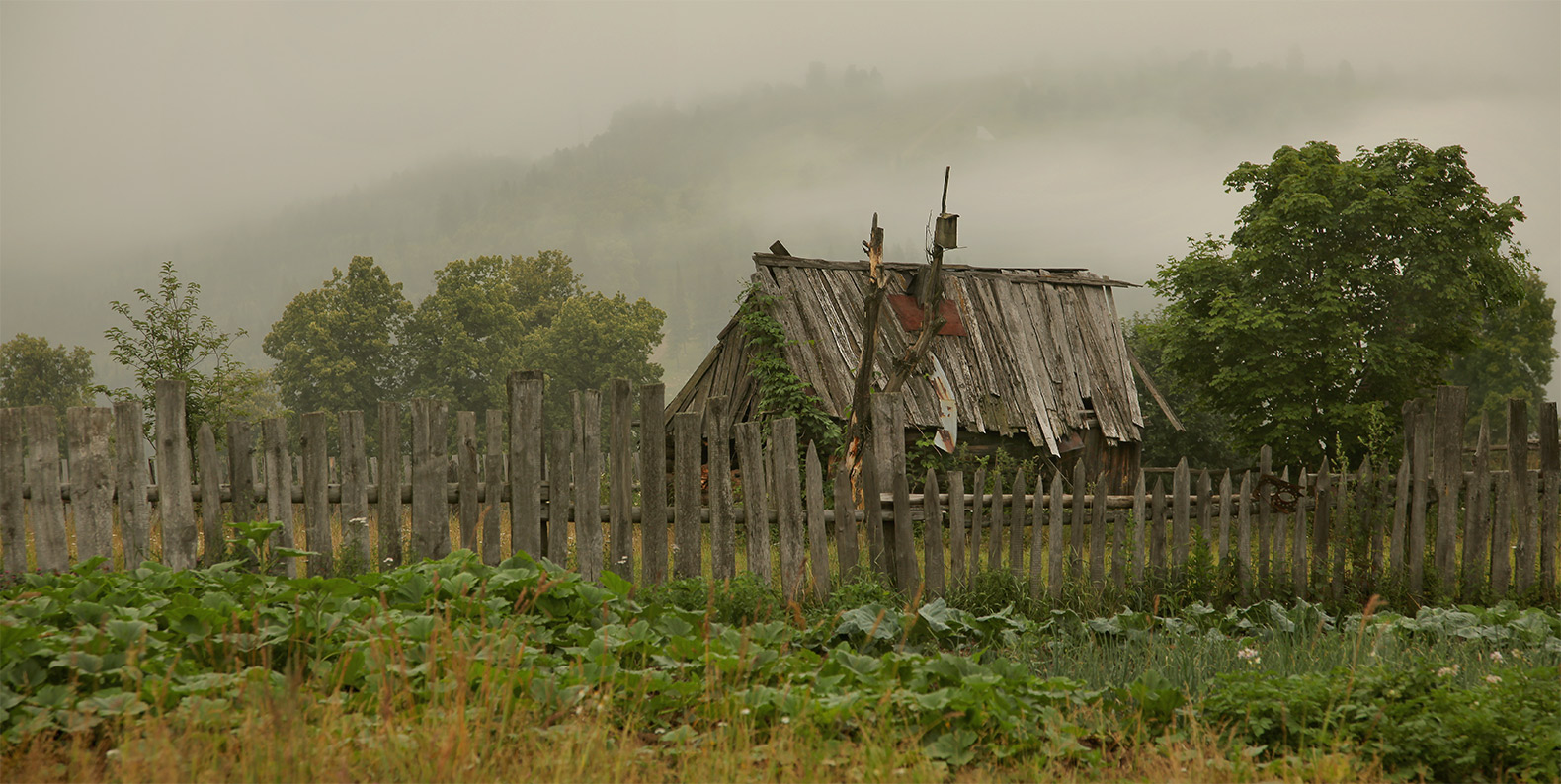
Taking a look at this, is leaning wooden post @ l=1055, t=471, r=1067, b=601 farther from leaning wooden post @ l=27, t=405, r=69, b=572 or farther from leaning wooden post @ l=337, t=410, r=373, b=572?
leaning wooden post @ l=27, t=405, r=69, b=572

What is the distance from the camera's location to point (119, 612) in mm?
3621

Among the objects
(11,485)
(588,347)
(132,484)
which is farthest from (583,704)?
(588,347)

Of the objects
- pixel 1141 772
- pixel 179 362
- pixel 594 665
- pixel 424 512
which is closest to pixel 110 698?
pixel 594 665

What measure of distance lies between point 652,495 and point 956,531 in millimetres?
2096

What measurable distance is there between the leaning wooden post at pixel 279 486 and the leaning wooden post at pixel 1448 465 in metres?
8.44

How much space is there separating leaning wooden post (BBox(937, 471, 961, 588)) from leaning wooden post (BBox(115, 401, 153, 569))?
4661 mm

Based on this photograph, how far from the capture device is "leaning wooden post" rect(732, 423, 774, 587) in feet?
20.2

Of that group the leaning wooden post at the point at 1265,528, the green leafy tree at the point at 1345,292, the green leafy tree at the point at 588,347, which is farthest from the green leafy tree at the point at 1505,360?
the green leafy tree at the point at 588,347

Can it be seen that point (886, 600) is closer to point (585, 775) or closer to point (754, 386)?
point (585, 775)

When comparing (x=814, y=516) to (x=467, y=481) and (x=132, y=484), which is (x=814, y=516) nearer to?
(x=467, y=481)

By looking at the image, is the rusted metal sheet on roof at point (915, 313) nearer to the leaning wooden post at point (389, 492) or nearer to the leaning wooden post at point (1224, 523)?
the leaning wooden post at point (1224, 523)

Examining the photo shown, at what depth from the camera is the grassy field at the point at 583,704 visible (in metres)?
2.94

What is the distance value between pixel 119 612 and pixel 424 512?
243 cm

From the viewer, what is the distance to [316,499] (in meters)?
5.93
